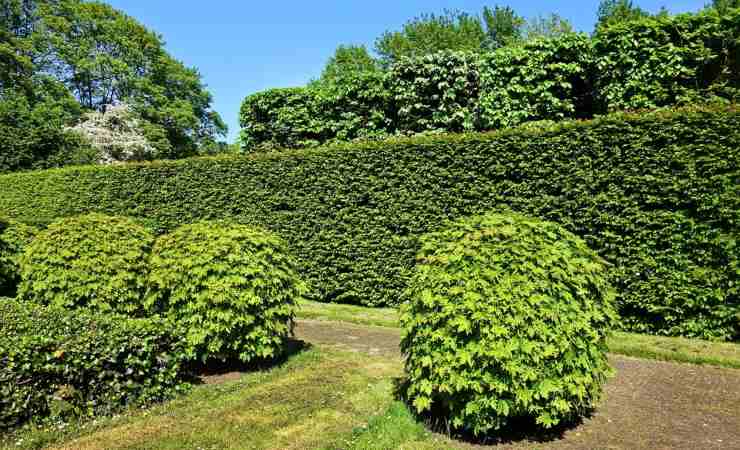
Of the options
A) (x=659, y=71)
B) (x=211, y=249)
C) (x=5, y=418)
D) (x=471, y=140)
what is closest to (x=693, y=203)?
(x=471, y=140)

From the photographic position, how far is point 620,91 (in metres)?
11.4

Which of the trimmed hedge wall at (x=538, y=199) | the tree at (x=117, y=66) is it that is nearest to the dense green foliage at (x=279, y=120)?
the trimmed hedge wall at (x=538, y=199)

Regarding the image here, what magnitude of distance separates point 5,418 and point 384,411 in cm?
328

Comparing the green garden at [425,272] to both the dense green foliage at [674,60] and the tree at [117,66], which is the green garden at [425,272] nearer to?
the dense green foliage at [674,60]

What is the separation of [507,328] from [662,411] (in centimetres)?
201

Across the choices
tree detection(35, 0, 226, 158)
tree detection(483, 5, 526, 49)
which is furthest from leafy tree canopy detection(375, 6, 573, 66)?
tree detection(35, 0, 226, 158)

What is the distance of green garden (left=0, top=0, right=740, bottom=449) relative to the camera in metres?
4.28

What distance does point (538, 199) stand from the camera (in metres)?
8.71

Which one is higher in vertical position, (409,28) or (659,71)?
(409,28)

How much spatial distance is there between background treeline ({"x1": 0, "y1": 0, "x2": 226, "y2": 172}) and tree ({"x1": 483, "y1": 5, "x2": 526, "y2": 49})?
2118 cm

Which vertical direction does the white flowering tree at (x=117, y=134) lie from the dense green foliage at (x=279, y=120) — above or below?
above

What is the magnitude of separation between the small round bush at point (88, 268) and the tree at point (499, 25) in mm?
31991

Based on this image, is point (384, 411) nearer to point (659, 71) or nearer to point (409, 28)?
point (659, 71)

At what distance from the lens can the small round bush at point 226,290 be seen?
19.7 ft
